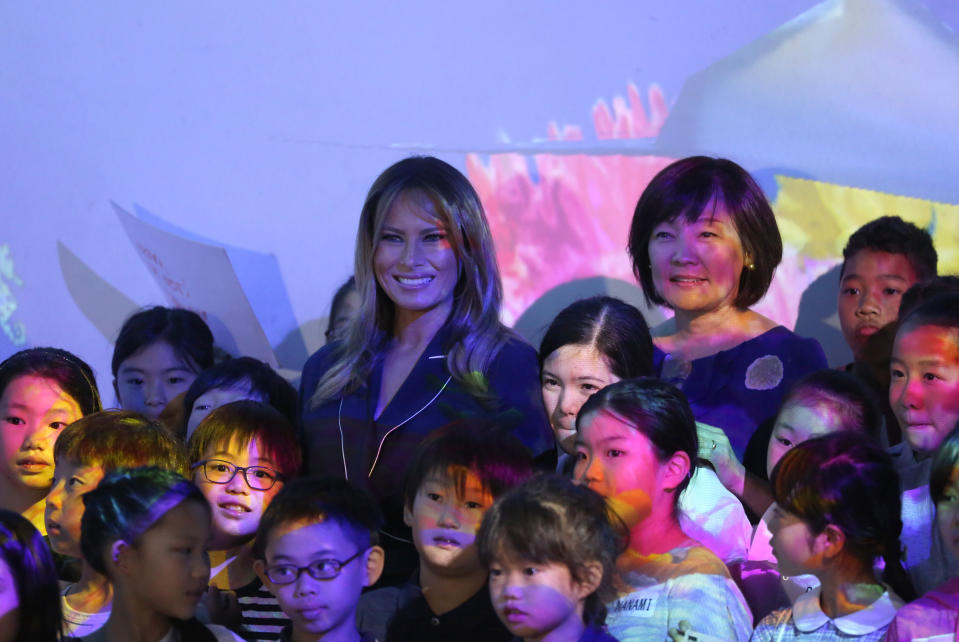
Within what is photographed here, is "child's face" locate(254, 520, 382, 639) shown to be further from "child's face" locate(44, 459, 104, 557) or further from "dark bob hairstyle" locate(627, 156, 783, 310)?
"dark bob hairstyle" locate(627, 156, 783, 310)

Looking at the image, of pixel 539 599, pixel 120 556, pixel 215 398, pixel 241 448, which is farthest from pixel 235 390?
pixel 539 599

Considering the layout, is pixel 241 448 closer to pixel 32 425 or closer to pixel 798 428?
pixel 32 425

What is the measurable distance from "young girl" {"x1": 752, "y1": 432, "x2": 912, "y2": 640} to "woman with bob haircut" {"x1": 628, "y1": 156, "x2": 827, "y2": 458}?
1.73 ft

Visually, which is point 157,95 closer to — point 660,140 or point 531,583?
point 660,140

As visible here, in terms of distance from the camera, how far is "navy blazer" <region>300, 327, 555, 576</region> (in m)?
2.33

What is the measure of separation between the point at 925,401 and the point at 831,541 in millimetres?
365

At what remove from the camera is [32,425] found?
2.75m

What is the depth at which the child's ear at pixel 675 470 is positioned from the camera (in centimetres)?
211

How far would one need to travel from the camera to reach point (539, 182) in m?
3.59

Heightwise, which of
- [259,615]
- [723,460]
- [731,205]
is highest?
[731,205]

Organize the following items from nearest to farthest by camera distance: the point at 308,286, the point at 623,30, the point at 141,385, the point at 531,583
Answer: the point at 531,583
the point at 141,385
the point at 623,30
the point at 308,286

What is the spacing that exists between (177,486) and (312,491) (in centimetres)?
25

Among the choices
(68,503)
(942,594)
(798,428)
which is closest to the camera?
(942,594)

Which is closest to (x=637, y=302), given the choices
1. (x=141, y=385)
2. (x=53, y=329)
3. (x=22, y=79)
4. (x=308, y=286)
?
(x=308, y=286)
